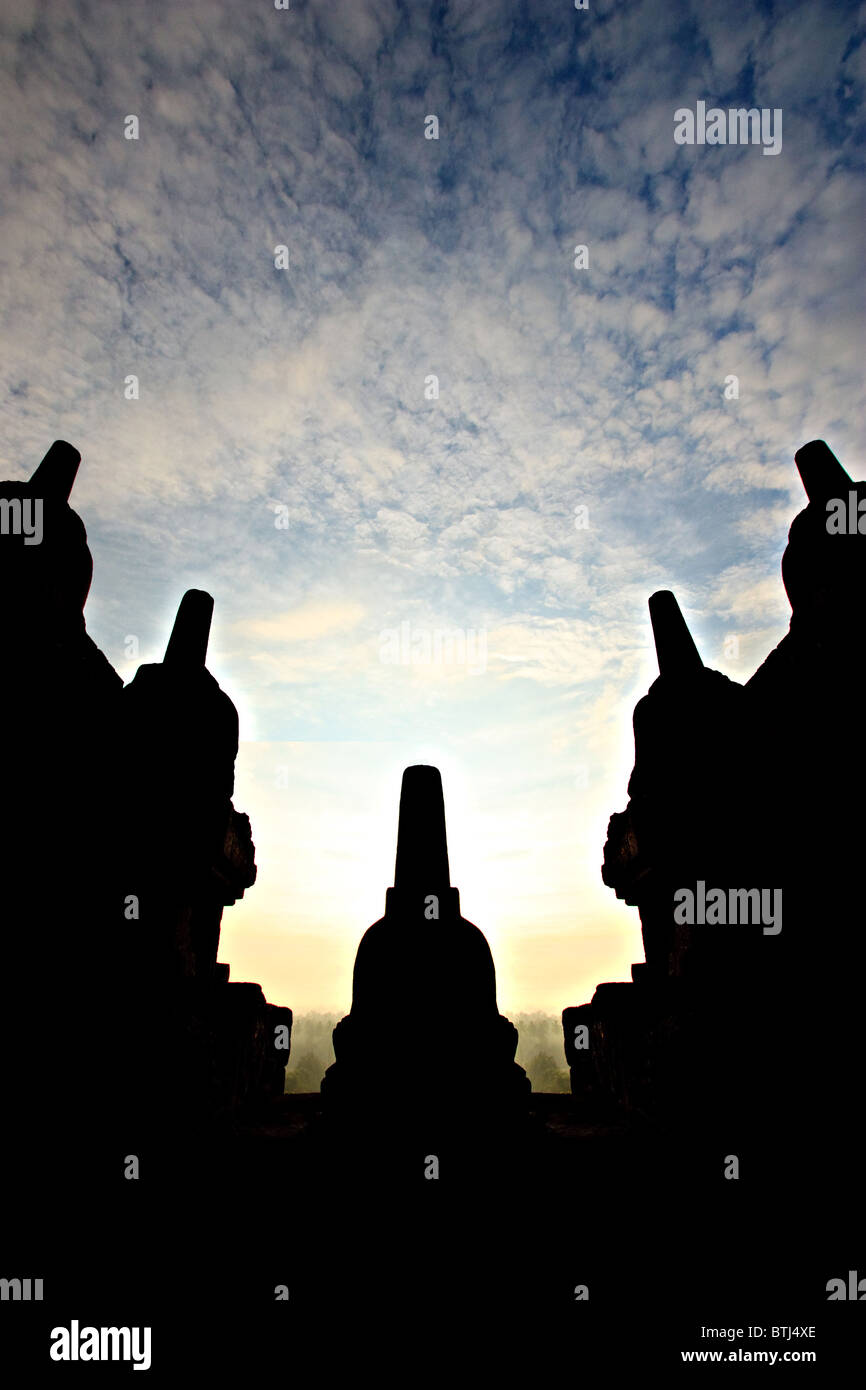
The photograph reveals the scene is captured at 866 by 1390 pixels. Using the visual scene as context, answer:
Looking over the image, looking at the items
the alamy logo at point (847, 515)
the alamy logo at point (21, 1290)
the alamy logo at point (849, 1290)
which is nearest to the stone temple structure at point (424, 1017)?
the alamy logo at point (21, 1290)

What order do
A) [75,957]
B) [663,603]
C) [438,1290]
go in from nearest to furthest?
[438,1290] < [75,957] < [663,603]

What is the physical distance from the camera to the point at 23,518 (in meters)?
3.81

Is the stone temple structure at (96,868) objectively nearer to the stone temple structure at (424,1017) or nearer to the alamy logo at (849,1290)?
the stone temple structure at (424,1017)

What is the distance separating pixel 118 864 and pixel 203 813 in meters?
0.64

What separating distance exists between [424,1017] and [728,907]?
7.34 ft

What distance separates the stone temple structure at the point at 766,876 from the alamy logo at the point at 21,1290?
3.53m

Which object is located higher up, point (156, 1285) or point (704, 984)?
point (704, 984)

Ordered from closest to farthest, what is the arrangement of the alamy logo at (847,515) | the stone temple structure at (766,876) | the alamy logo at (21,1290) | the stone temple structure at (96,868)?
the alamy logo at (21,1290) → the stone temple structure at (96,868) → the stone temple structure at (766,876) → the alamy logo at (847,515)

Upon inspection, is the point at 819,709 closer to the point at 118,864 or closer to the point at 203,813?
the point at 203,813

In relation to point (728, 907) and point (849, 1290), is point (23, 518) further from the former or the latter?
point (849, 1290)

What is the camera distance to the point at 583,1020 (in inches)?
217
